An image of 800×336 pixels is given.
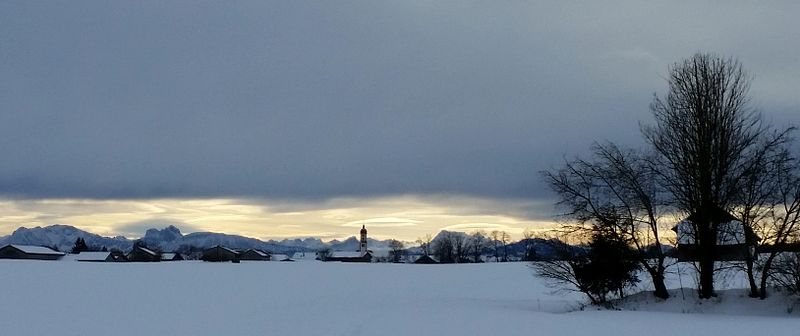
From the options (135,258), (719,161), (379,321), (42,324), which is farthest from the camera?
(135,258)

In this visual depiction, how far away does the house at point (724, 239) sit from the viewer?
2997 centimetres

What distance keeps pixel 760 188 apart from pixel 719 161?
211cm

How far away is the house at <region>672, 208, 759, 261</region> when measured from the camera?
98.3ft

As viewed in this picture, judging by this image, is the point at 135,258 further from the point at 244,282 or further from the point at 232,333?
the point at 232,333

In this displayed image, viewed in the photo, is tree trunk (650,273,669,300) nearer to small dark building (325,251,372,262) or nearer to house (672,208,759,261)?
house (672,208,759,261)

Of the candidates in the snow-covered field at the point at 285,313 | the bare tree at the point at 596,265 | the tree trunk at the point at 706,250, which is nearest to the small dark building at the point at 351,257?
the snow-covered field at the point at 285,313

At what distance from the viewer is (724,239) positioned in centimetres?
3097

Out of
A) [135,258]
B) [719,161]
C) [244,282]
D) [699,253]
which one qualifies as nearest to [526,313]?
[699,253]

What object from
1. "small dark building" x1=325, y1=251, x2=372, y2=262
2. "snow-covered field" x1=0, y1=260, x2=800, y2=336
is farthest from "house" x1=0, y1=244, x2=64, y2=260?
"snow-covered field" x1=0, y1=260, x2=800, y2=336

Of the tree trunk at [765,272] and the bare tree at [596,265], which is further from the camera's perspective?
the bare tree at [596,265]

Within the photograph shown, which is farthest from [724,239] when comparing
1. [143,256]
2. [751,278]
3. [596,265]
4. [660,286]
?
[143,256]

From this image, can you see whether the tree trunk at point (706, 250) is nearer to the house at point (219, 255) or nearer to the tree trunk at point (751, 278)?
the tree trunk at point (751, 278)

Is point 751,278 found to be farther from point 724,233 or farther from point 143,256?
point 143,256

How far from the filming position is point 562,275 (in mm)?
Answer: 34750
